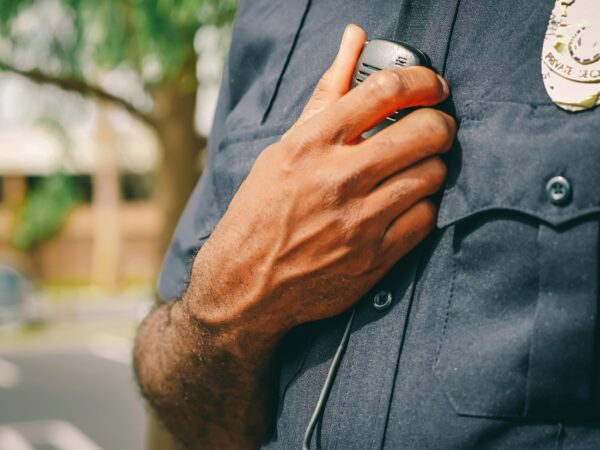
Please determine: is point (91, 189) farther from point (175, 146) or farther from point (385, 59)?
point (385, 59)

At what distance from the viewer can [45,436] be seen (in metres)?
7.55

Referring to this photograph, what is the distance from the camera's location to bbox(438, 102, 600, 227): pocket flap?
832mm

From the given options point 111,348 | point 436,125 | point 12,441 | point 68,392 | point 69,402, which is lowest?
point 111,348

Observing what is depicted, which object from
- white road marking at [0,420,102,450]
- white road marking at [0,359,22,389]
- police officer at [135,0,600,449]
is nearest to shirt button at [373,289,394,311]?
police officer at [135,0,600,449]

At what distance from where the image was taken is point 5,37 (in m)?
2.38

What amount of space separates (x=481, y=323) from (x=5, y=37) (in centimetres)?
204

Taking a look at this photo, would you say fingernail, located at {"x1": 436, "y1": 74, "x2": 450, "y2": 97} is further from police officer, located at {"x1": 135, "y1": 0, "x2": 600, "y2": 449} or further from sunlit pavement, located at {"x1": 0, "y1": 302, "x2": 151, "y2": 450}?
sunlit pavement, located at {"x1": 0, "y1": 302, "x2": 151, "y2": 450}

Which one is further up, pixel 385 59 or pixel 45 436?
pixel 385 59

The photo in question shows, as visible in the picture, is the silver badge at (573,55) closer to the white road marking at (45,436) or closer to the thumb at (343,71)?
the thumb at (343,71)

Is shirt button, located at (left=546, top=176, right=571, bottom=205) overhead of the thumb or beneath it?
beneath

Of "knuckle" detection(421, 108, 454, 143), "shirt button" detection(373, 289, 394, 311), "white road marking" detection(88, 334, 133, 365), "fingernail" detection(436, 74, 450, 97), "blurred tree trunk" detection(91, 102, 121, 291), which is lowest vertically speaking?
"blurred tree trunk" detection(91, 102, 121, 291)

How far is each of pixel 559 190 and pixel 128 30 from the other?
189 cm

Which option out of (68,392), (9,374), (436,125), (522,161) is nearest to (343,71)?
(436,125)

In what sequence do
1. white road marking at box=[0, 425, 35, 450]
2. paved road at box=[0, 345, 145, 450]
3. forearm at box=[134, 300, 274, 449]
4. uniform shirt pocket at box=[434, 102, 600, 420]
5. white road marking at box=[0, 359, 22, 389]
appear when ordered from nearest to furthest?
uniform shirt pocket at box=[434, 102, 600, 420]
forearm at box=[134, 300, 274, 449]
white road marking at box=[0, 425, 35, 450]
paved road at box=[0, 345, 145, 450]
white road marking at box=[0, 359, 22, 389]
